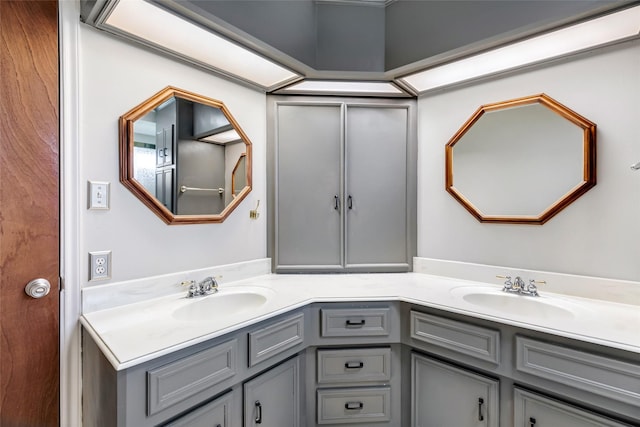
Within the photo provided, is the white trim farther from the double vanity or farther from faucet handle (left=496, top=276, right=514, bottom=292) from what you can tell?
faucet handle (left=496, top=276, right=514, bottom=292)

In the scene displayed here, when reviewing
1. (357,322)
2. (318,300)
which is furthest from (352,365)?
(318,300)

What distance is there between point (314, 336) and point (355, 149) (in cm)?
122

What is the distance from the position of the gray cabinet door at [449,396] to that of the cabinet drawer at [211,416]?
0.91m

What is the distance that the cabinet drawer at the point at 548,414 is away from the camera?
107 cm

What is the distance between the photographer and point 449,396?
1.42 m

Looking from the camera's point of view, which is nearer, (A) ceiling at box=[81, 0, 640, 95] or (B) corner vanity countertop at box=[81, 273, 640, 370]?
(B) corner vanity countertop at box=[81, 273, 640, 370]

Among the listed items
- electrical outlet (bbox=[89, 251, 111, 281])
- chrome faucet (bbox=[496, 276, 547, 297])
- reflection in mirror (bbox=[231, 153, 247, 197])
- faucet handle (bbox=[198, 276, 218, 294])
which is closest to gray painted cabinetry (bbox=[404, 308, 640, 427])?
chrome faucet (bbox=[496, 276, 547, 297])

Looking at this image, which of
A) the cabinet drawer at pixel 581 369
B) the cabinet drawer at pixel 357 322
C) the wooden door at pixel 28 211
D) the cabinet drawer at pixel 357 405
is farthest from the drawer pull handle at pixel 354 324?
the wooden door at pixel 28 211

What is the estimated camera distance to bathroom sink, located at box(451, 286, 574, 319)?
1400 mm

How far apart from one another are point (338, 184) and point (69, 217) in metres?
1.42

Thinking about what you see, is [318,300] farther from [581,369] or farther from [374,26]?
[374,26]

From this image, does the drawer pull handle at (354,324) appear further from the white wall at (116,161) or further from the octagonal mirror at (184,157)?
the octagonal mirror at (184,157)

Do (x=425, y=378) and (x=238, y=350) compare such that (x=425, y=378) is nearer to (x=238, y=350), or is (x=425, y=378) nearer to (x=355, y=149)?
(x=238, y=350)

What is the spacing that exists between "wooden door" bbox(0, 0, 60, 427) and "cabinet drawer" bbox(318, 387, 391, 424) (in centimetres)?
118
